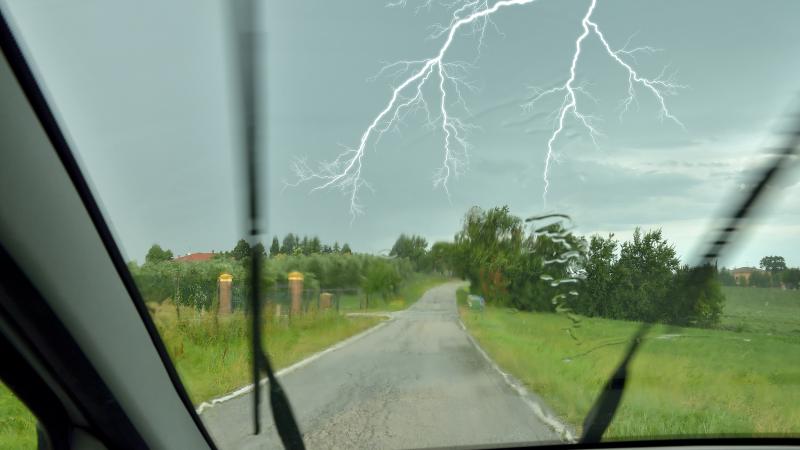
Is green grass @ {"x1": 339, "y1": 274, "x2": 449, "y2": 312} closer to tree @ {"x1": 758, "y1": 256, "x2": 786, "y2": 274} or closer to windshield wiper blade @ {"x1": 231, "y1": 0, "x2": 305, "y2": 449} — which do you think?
windshield wiper blade @ {"x1": 231, "y1": 0, "x2": 305, "y2": 449}

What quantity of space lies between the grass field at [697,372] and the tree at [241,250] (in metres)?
1.17

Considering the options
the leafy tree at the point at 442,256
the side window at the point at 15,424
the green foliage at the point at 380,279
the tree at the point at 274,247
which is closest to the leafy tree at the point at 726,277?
the leafy tree at the point at 442,256

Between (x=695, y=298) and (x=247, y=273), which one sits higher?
(x=247, y=273)

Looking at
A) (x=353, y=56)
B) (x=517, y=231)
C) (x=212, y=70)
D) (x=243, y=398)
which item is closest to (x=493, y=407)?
(x=517, y=231)

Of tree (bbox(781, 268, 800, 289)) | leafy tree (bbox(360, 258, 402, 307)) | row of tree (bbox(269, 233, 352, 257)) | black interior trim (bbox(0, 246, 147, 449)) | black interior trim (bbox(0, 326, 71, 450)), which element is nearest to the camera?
black interior trim (bbox(0, 246, 147, 449))

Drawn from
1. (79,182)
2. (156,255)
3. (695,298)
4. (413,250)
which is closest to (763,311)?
(695,298)

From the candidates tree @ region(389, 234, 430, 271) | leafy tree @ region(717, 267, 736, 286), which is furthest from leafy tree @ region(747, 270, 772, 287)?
tree @ region(389, 234, 430, 271)

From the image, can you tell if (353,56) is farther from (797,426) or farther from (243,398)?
(797,426)

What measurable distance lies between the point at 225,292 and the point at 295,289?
0.88ft

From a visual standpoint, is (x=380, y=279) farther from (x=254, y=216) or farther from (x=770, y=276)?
(x=770, y=276)

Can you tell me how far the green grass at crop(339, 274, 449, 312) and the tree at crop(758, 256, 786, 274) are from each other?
1.26 m

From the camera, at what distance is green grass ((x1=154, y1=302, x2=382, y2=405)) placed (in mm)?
2791

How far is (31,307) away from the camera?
2.18 meters

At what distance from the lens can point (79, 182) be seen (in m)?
2.40
